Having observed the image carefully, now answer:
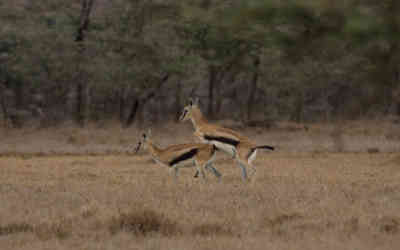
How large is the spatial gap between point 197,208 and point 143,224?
4.19ft

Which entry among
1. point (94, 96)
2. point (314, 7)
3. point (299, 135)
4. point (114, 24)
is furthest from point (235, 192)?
point (94, 96)

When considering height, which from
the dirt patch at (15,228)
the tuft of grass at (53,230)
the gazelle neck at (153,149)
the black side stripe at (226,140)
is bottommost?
the gazelle neck at (153,149)

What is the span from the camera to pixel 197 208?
11211 millimetres

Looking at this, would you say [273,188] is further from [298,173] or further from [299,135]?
[299,135]

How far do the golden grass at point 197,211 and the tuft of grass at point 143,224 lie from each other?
1 centimetres

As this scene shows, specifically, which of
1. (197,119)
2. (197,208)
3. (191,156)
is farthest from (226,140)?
(197,208)

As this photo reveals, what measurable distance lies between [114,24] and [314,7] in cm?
2552

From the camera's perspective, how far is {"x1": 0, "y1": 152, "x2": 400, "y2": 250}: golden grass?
9453 millimetres

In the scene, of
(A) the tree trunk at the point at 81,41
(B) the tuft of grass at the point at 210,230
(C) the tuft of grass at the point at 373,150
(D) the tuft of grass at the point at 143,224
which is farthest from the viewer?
(A) the tree trunk at the point at 81,41

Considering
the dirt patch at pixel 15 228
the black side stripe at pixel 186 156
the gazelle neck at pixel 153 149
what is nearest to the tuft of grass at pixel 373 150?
the gazelle neck at pixel 153 149

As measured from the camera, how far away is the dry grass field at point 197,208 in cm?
948

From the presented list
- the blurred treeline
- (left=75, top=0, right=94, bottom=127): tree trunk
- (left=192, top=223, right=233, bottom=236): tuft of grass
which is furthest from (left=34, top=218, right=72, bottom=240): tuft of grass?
(left=75, top=0, right=94, bottom=127): tree trunk

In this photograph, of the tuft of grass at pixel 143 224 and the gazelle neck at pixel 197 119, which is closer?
the tuft of grass at pixel 143 224

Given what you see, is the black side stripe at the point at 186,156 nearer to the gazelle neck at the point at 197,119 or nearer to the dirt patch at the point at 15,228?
the gazelle neck at the point at 197,119
